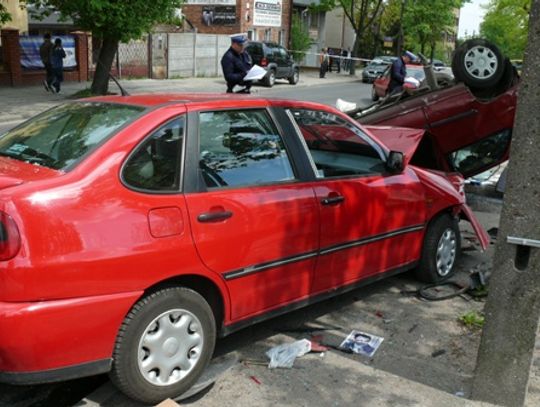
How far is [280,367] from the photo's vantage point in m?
3.86

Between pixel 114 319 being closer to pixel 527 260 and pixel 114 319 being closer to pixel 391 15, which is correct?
pixel 527 260

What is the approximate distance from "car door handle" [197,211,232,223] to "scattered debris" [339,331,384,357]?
4.26ft

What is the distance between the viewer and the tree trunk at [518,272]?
318cm

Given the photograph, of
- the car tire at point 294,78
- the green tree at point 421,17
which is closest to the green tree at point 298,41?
the car tire at point 294,78

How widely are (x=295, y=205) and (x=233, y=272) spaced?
0.62m

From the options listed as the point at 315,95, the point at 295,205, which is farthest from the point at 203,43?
the point at 295,205

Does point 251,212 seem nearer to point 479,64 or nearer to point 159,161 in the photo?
point 159,161

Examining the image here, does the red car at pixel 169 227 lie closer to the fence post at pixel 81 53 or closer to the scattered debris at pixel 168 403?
the scattered debris at pixel 168 403

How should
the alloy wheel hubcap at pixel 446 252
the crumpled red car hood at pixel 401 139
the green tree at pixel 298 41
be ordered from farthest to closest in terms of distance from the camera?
the green tree at pixel 298 41, the crumpled red car hood at pixel 401 139, the alloy wheel hubcap at pixel 446 252

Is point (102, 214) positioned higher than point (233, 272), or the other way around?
point (102, 214)

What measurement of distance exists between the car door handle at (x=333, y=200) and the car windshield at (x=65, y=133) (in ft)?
4.22

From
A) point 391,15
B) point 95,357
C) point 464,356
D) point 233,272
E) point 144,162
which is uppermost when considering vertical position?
point 391,15

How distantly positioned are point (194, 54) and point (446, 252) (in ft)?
89.4

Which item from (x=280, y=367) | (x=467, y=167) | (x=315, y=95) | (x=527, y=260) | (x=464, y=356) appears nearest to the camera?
(x=527, y=260)
